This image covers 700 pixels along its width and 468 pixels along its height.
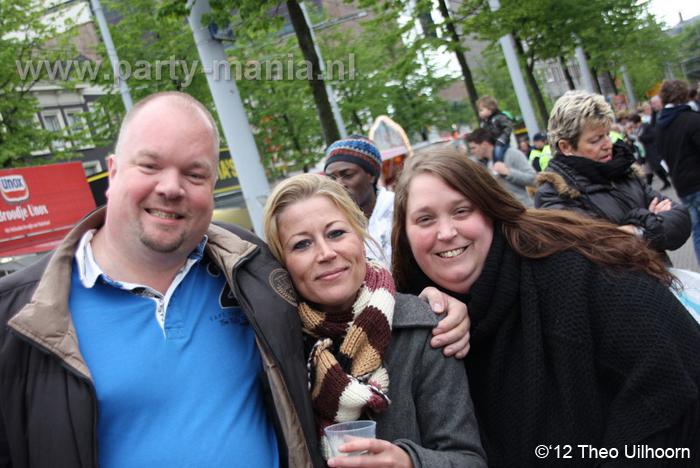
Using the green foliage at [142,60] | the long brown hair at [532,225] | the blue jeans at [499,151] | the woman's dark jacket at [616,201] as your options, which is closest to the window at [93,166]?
the green foliage at [142,60]

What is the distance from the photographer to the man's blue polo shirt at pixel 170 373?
1909 mm

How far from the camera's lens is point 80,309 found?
2020 mm

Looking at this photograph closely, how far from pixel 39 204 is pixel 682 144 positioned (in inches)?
453

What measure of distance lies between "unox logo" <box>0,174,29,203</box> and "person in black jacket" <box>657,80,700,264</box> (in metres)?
11.2

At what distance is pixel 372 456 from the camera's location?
1.76m

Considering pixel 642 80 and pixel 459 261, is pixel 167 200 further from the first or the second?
pixel 642 80

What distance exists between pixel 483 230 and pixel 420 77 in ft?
93.9

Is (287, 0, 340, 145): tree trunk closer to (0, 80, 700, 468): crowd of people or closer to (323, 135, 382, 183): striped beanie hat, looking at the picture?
(323, 135, 382, 183): striped beanie hat

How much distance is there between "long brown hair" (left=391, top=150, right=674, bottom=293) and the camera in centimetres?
223

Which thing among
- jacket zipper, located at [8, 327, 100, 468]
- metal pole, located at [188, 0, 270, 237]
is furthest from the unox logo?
jacket zipper, located at [8, 327, 100, 468]

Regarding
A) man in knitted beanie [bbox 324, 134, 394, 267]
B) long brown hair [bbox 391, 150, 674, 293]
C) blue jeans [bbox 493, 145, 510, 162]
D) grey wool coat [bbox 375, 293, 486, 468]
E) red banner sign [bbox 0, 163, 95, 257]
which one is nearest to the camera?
grey wool coat [bbox 375, 293, 486, 468]

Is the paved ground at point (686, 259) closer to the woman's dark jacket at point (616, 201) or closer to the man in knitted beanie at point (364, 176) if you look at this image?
the woman's dark jacket at point (616, 201)

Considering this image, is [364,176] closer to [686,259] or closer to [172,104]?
[172,104]

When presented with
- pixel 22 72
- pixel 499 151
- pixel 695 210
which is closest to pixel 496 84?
pixel 22 72
